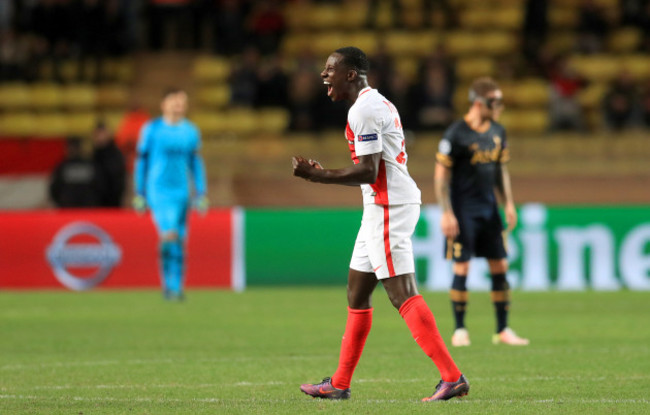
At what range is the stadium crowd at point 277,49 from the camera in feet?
64.1

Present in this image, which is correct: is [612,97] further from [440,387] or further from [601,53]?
[440,387]

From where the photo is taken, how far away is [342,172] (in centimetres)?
606

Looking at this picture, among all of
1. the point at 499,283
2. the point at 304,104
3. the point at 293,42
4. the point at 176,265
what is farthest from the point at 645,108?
the point at 499,283

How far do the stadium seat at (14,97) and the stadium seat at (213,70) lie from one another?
3114 mm

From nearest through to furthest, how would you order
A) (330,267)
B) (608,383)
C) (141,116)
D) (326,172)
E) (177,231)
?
(326,172)
(608,383)
(177,231)
(330,267)
(141,116)

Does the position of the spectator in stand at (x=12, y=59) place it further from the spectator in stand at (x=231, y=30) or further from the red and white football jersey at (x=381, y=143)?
the red and white football jersey at (x=381, y=143)

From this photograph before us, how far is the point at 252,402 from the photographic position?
6461mm

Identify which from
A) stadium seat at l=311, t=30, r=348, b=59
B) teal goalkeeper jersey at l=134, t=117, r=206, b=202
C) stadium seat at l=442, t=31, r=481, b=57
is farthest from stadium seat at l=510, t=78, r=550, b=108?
teal goalkeeper jersey at l=134, t=117, r=206, b=202

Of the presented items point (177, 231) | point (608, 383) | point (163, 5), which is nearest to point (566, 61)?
point (163, 5)

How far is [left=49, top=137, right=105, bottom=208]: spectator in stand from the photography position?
17.0 m

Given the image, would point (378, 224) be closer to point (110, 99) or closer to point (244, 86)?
point (244, 86)

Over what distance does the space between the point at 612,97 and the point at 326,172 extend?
14.7m

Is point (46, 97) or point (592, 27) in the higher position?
point (592, 27)

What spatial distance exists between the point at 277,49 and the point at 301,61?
4.67 feet
